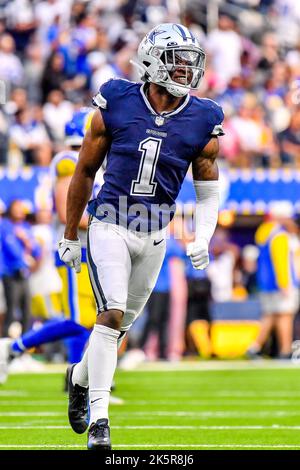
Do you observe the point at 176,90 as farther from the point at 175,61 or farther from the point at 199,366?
the point at 199,366

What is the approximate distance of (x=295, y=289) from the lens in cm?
1448

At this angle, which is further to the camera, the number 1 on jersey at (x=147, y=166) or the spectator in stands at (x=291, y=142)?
the spectator in stands at (x=291, y=142)

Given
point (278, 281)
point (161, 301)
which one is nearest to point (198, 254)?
point (161, 301)

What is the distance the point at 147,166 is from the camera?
232 inches

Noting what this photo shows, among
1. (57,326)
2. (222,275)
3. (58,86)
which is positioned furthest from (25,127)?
(57,326)

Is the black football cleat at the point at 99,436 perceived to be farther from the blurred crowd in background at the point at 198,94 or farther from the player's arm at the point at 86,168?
the blurred crowd in background at the point at 198,94

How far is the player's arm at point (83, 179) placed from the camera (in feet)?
19.5

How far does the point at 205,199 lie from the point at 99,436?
133 centimetres

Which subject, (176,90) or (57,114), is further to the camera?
(57,114)

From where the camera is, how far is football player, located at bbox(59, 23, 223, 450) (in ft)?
19.1

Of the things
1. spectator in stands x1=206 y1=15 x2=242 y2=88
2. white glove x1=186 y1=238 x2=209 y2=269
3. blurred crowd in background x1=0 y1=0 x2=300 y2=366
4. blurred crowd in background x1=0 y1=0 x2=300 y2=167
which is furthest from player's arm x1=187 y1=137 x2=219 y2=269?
spectator in stands x1=206 y1=15 x2=242 y2=88

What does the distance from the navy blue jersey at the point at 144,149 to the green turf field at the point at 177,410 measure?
45.2 inches

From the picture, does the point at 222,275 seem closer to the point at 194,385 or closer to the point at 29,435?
the point at 194,385

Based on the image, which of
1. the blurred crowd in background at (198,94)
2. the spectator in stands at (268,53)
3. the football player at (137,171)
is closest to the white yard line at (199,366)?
the blurred crowd in background at (198,94)
